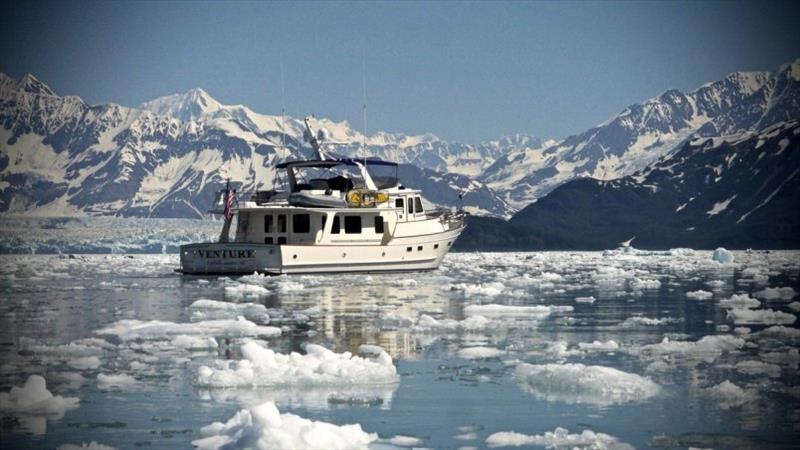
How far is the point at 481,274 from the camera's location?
55.2 m

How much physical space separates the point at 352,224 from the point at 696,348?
103 ft

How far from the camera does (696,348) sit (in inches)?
839

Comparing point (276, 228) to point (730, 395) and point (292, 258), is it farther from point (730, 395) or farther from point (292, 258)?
point (730, 395)

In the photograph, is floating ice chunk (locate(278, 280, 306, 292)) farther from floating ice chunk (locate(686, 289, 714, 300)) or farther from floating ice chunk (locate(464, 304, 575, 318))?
floating ice chunk (locate(686, 289, 714, 300))

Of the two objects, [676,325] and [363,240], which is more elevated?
[363,240]

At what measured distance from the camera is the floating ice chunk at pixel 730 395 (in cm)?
1595

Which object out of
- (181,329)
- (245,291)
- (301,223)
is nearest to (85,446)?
(181,329)

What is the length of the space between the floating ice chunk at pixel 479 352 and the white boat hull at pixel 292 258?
91.7 feet

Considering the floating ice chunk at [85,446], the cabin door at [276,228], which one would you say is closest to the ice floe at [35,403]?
the floating ice chunk at [85,446]

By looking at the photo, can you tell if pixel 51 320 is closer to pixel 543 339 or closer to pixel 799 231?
pixel 543 339

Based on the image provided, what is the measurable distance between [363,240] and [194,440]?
1492 inches

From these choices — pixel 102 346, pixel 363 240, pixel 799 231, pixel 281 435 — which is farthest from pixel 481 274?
pixel 799 231

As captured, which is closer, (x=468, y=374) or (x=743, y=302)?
(x=468, y=374)

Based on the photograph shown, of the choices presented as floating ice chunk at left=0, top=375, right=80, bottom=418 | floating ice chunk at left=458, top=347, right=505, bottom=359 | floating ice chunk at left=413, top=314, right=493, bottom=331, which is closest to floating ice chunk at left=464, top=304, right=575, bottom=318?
floating ice chunk at left=413, top=314, right=493, bottom=331
